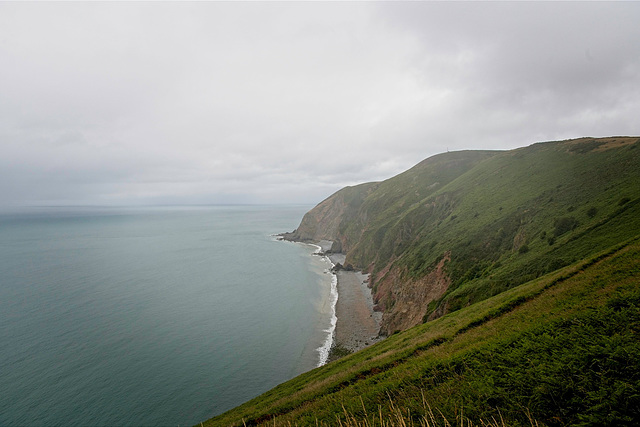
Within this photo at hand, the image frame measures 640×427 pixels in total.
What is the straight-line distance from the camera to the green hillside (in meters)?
8.52

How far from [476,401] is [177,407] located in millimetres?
36999

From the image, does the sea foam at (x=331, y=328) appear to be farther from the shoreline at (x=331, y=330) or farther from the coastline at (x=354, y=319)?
the coastline at (x=354, y=319)

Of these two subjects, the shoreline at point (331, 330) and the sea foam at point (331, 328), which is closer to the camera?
the shoreline at point (331, 330)

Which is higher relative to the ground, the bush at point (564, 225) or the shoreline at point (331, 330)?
the bush at point (564, 225)

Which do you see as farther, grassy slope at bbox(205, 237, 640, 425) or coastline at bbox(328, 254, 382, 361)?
coastline at bbox(328, 254, 382, 361)

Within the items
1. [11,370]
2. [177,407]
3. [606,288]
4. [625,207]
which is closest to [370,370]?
[606,288]

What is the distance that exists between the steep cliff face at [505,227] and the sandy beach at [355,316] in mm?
2887

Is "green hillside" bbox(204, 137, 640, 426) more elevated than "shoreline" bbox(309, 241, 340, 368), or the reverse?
"green hillside" bbox(204, 137, 640, 426)

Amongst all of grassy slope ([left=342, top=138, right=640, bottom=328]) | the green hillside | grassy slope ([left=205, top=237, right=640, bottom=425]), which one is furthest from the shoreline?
grassy slope ([left=205, top=237, right=640, bottom=425])

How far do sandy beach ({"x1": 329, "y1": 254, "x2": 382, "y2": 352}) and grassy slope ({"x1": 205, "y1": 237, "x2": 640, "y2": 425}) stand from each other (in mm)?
31312

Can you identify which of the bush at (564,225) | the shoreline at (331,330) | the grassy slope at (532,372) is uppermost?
the bush at (564,225)

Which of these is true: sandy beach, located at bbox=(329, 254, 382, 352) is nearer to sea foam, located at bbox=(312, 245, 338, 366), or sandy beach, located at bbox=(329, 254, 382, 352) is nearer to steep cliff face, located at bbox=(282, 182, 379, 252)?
sea foam, located at bbox=(312, 245, 338, 366)

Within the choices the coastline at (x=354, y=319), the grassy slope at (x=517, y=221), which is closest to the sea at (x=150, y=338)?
the coastline at (x=354, y=319)

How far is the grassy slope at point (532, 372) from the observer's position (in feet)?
25.0
